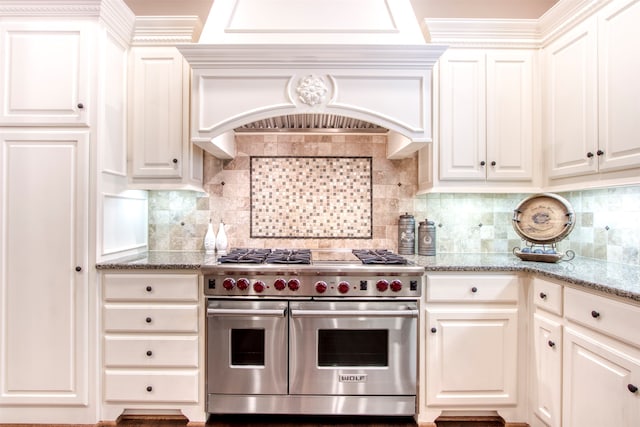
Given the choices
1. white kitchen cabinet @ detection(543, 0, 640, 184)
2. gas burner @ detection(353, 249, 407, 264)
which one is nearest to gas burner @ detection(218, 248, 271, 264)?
gas burner @ detection(353, 249, 407, 264)

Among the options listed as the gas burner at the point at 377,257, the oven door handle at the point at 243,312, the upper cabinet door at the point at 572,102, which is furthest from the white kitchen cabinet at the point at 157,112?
the upper cabinet door at the point at 572,102

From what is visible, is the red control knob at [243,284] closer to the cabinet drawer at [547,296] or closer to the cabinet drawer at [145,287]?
the cabinet drawer at [145,287]

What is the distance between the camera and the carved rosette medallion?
2059 millimetres

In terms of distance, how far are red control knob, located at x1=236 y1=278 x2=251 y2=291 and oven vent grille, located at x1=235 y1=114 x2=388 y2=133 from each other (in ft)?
3.67

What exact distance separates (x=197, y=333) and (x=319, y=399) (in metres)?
0.79

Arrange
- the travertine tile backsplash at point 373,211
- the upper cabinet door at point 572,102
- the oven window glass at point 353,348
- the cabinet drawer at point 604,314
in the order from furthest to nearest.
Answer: the travertine tile backsplash at point 373,211
the oven window glass at point 353,348
the upper cabinet door at point 572,102
the cabinet drawer at point 604,314

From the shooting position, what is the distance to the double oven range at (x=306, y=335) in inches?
76.4

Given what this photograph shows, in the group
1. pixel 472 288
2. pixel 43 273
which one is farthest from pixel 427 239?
pixel 43 273

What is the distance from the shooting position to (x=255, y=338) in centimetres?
197

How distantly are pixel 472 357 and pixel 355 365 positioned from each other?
2.20 ft

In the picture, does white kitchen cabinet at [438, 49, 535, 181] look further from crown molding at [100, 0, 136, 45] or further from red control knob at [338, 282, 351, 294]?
crown molding at [100, 0, 136, 45]

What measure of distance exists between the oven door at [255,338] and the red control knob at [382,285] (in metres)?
0.54

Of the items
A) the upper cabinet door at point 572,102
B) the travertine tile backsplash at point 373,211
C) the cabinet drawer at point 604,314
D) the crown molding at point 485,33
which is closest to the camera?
the cabinet drawer at point 604,314

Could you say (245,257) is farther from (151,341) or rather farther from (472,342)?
(472,342)
